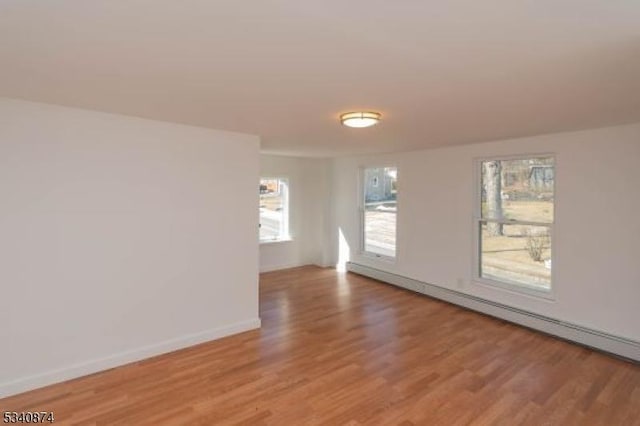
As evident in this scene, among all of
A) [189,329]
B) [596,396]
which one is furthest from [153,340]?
[596,396]

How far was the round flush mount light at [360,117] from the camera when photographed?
8.89 feet

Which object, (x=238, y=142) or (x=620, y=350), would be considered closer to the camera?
(x=620, y=350)

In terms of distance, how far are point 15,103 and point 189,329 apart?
2.36m

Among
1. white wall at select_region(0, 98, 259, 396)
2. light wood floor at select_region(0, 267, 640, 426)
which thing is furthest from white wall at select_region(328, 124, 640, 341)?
white wall at select_region(0, 98, 259, 396)

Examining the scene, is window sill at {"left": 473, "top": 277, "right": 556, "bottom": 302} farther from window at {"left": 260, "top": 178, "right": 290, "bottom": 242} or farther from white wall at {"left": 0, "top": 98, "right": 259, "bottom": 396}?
window at {"left": 260, "top": 178, "right": 290, "bottom": 242}

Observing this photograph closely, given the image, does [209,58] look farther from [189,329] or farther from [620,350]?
[620,350]

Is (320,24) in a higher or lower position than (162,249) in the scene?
higher

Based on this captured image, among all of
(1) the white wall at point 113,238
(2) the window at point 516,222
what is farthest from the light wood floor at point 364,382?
(2) the window at point 516,222

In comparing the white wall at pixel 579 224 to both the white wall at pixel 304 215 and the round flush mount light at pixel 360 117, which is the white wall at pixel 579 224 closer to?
the round flush mount light at pixel 360 117

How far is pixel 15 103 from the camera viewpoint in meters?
2.49

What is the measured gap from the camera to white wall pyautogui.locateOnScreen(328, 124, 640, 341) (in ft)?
10.6

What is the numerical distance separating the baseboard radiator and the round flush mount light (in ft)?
9.64

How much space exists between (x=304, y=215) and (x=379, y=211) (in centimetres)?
166

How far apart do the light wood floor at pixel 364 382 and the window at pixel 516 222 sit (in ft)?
2.20
